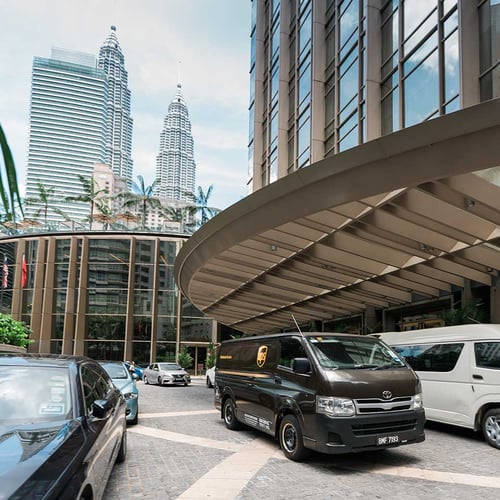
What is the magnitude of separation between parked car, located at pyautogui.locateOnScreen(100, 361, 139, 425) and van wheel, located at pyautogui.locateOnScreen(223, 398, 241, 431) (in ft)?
6.73

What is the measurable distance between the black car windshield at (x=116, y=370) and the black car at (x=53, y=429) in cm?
652

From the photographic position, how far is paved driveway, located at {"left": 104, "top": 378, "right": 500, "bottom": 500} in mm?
5883

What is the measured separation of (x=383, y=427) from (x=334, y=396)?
33.7 inches

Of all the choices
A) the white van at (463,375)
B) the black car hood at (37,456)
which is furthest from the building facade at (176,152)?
the black car hood at (37,456)

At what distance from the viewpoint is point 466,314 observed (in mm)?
→ 14867

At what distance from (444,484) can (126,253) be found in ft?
153

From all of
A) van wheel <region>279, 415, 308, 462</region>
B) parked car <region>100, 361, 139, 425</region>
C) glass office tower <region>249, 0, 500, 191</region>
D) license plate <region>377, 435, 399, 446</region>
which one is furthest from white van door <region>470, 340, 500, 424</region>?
glass office tower <region>249, 0, 500, 191</region>

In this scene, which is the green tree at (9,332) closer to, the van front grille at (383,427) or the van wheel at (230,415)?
the van wheel at (230,415)

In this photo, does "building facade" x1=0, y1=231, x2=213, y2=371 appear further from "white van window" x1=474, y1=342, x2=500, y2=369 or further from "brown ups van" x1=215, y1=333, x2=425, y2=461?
"white van window" x1=474, y1=342, x2=500, y2=369

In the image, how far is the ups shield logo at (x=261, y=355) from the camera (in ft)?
29.8

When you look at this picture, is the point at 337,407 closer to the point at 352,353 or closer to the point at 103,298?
the point at 352,353

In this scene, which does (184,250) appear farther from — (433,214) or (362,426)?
(362,426)

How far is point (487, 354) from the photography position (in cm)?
916

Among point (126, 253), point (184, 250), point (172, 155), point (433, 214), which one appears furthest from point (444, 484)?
point (172, 155)
